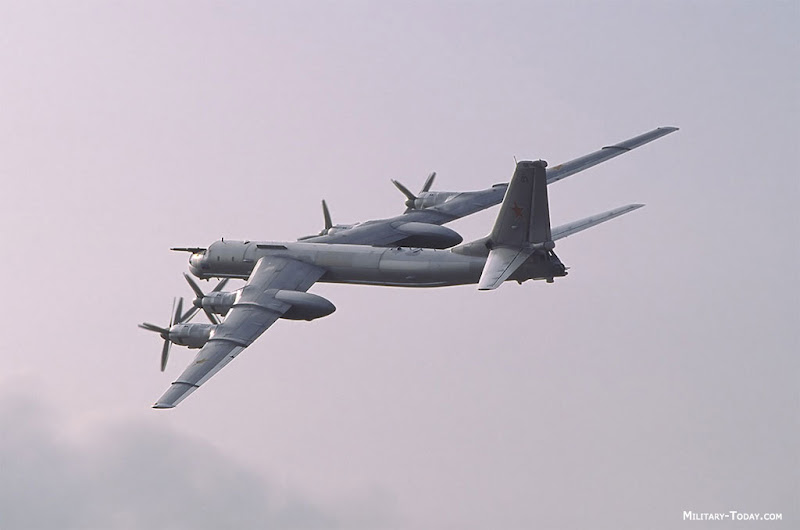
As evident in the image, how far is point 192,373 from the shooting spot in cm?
7262

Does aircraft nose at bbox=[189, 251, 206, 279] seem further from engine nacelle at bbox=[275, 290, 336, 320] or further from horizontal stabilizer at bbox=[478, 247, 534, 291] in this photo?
horizontal stabilizer at bbox=[478, 247, 534, 291]

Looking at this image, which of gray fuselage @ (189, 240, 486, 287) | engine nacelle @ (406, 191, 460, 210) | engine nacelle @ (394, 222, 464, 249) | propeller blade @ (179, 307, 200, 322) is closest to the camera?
propeller blade @ (179, 307, 200, 322)

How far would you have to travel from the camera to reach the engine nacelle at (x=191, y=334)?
7725 cm

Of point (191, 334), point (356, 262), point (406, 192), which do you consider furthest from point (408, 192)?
point (191, 334)

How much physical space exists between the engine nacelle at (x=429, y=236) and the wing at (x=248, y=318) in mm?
6073

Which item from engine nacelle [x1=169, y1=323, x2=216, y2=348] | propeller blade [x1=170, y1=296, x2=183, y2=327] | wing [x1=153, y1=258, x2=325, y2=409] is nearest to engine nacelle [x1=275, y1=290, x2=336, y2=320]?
wing [x1=153, y1=258, x2=325, y2=409]

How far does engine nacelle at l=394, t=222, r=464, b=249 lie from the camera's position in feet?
281

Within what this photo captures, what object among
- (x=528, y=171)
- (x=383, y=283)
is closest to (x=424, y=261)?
(x=383, y=283)

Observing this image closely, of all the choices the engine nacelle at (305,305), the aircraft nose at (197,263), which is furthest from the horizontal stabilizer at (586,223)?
the aircraft nose at (197,263)

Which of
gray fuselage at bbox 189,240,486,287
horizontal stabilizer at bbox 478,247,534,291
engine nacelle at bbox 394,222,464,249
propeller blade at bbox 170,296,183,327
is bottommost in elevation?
propeller blade at bbox 170,296,183,327

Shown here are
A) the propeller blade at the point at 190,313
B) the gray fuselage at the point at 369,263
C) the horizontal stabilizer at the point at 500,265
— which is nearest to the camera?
the horizontal stabilizer at the point at 500,265

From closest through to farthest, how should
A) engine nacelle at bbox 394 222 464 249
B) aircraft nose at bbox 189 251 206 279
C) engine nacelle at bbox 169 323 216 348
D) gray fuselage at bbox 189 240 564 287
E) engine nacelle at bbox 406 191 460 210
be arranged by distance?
engine nacelle at bbox 169 323 216 348 → gray fuselage at bbox 189 240 564 287 → engine nacelle at bbox 394 222 464 249 → aircraft nose at bbox 189 251 206 279 → engine nacelle at bbox 406 191 460 210

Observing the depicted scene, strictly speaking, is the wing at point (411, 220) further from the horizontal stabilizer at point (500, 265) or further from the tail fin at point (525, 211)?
the horizontal stabilizer at point (500, 265)

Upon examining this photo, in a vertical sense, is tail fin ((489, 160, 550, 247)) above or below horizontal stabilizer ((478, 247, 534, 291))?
above
